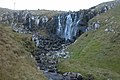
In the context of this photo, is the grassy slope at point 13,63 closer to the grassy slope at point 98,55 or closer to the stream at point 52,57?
the stream at point 52,57

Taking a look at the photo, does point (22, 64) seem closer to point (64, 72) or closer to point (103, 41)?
point (64, 72)

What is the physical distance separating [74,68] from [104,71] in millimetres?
11949

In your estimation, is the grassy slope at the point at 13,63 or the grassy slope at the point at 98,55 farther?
the grassy slope at the point at 98,55

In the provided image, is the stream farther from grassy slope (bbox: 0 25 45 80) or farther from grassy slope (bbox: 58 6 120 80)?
grassy slope (bbox: 0 25 45 80)

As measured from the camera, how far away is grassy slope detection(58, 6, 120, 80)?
4552 inches

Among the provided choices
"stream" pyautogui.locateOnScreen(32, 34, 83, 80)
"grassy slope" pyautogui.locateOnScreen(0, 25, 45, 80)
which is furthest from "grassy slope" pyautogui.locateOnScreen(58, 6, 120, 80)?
"grassy slope" pyautogui.locateOnScreen(0, 25, 45, 80)

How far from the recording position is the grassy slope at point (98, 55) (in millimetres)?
115625

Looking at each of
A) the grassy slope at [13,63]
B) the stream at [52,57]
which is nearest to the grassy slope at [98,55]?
the stream at [52,57]

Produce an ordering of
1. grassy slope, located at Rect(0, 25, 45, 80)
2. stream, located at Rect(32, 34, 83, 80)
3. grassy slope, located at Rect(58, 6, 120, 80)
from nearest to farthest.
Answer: grassy slope, located at Rect(0, 25, 45, 80) → stream, located at Rect(32, 34, 83, 80) → grassy slope, located at Rect(58, 6, 120, 80)

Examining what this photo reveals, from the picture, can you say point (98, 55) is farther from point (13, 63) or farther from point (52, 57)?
point (13, 63)

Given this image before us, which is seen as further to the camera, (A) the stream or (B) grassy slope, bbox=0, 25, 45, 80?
(A) the stream

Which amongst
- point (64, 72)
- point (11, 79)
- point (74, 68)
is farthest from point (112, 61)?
point (11, 79)

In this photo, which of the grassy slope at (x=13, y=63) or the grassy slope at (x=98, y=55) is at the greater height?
the grassy slope at (x=13, y=63)

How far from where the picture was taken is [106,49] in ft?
475
